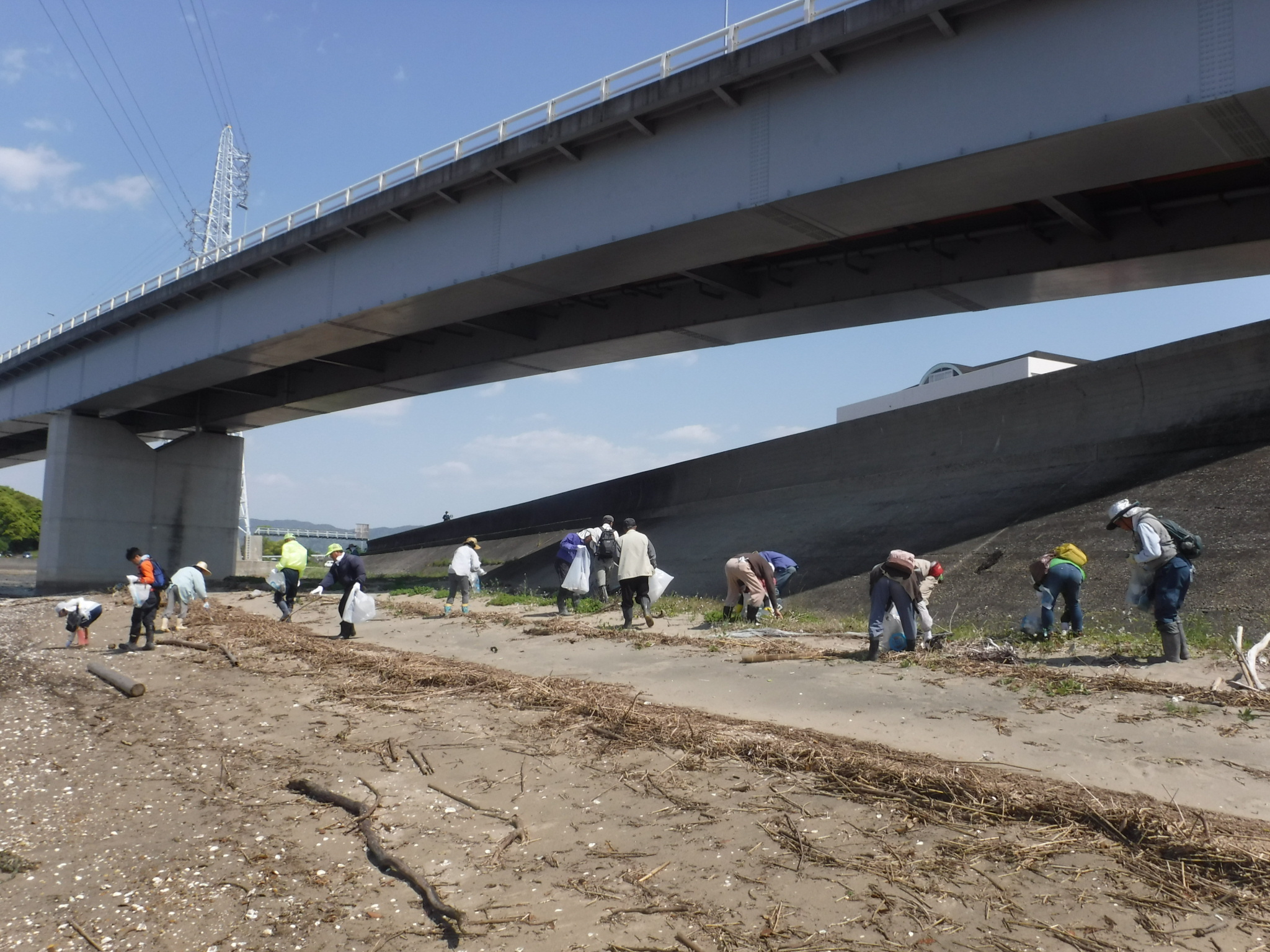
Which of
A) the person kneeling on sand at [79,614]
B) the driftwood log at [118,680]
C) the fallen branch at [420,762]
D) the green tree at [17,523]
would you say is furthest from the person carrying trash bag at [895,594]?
the green tree at [17,523]

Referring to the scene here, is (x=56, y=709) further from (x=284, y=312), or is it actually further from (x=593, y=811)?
→ (x=284, y=312)

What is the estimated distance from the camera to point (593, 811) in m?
5.64

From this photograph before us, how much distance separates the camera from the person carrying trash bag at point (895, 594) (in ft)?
32.8

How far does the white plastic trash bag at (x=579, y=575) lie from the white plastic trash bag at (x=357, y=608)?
10.7 feet

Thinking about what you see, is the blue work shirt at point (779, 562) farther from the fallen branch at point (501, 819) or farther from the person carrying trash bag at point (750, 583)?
the fallen branch at point (501, 819)

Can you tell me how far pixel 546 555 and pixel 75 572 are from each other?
20304 millimetres

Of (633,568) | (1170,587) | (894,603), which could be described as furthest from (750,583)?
(1170,587)

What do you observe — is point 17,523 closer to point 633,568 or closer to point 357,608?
point 357,608

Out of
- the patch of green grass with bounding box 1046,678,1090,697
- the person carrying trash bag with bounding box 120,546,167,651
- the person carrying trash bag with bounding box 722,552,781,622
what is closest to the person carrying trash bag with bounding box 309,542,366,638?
the person carrying trash bag with bounding box 120,546,167,651

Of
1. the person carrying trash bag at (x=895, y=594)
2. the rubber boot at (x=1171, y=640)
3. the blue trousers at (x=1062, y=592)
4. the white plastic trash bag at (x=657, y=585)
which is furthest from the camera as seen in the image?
the white plastic trash bag at (x=657, y=585)

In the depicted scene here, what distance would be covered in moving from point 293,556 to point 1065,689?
44.0 ft

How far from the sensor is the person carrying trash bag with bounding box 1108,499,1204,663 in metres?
8.88

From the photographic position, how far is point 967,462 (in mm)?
19484

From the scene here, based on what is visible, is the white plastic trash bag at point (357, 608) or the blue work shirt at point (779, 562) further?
the white plastic trash bag at point (357, 608)
